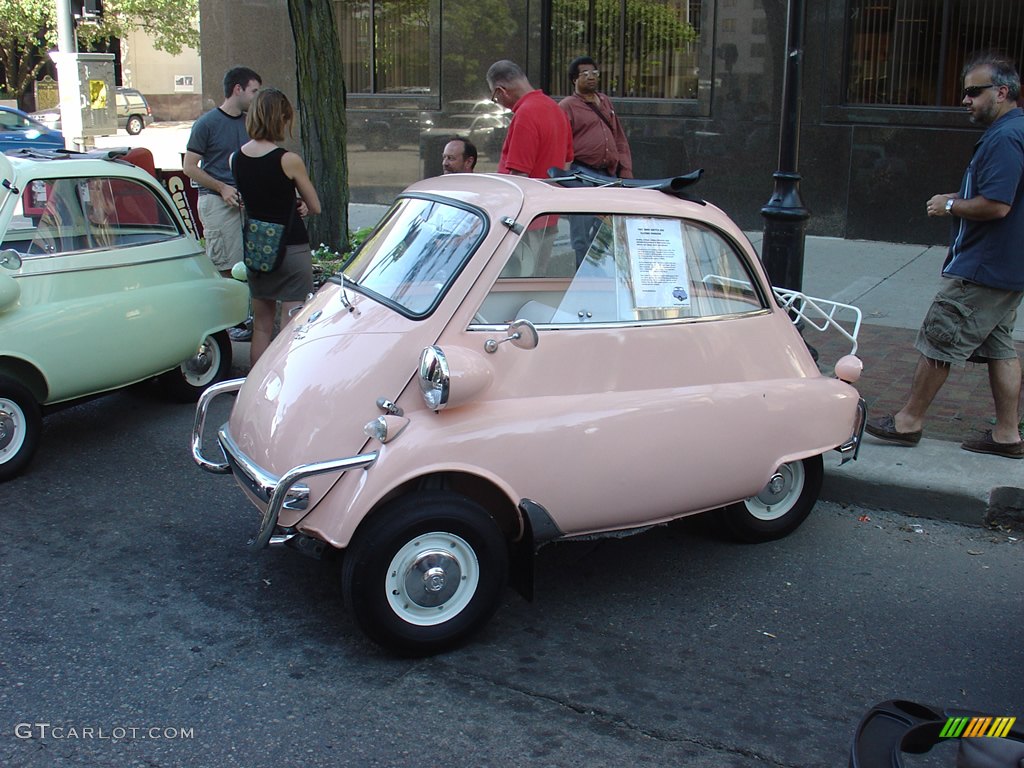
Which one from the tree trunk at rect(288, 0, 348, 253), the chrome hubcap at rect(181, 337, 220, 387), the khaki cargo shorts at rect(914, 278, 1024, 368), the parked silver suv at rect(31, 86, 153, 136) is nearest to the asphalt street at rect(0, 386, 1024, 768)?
the khaki cargo shorts at rect(914, 278, 1024, 368)

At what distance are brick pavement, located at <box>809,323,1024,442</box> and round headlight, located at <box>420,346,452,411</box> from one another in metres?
3.41

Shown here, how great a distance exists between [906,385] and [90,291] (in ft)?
16.2

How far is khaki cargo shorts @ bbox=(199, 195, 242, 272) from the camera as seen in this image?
819 centimetres

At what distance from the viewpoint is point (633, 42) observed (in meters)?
13.0

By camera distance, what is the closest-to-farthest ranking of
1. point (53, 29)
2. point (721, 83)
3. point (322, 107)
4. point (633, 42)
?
point (322, 107) < point (721, 83) < point (633, 42) < point (53, 29)

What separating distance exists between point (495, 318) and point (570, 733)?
1.61m

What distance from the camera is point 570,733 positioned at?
3.52 m

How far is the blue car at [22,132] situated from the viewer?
19580mm

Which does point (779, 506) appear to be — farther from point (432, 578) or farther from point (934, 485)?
point (432, 578)

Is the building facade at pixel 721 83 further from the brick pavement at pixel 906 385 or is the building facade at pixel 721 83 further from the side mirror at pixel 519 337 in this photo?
the side mirror at pixel 519 337

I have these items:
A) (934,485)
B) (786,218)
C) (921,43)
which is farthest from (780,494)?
(921,43)

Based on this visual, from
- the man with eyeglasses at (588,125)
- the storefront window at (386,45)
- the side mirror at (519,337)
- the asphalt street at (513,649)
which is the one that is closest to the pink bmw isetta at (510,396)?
the side mirror at (519,337)

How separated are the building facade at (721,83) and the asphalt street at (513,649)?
698 cm

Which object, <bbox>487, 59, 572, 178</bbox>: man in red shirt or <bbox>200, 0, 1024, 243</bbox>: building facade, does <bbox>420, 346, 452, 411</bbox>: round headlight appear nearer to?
<bbox>487, 59, 572, 178</bbox>: man in red shirt
